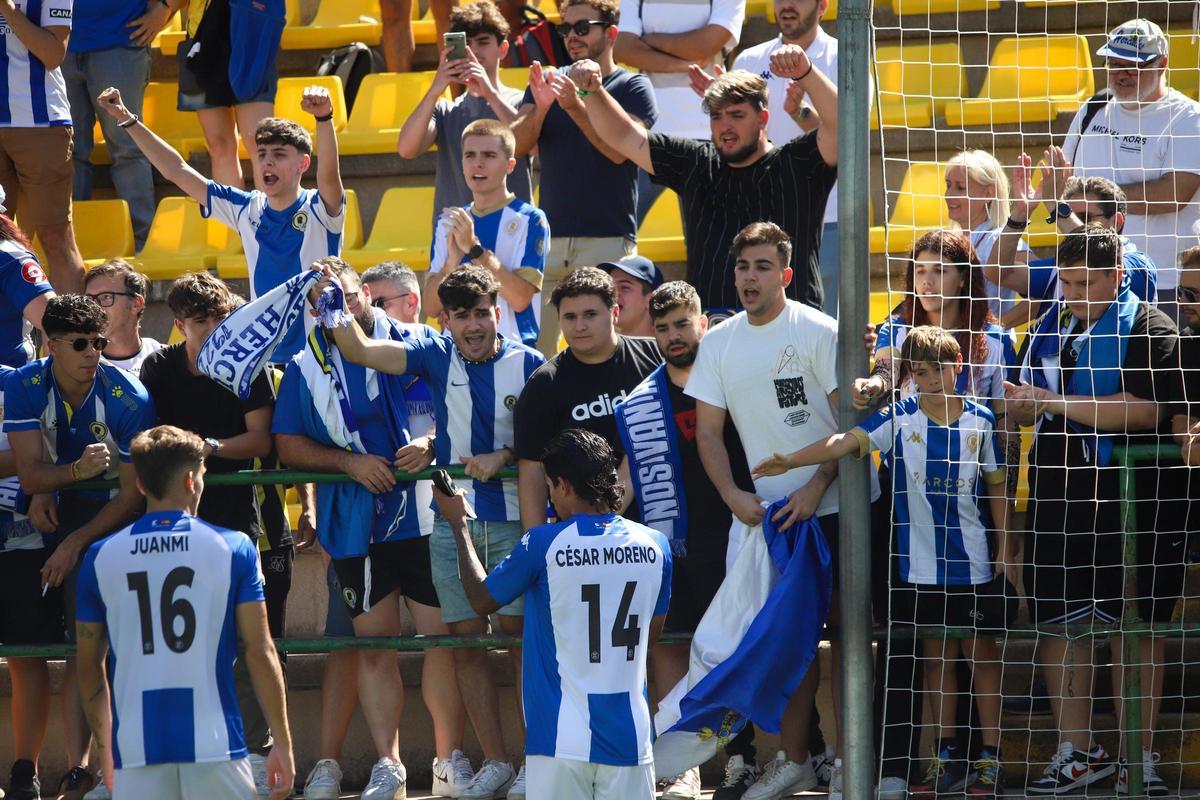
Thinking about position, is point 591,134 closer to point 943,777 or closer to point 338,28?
point 943,777

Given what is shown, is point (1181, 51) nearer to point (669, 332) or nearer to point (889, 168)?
point (889, 168)

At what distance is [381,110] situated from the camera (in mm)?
10039

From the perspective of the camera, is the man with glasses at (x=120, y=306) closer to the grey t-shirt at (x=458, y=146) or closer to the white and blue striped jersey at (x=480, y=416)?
the white and blue striped jersey at (x=480, y=416)

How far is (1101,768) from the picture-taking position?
18.0ft

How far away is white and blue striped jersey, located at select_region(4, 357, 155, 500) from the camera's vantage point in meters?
5.86

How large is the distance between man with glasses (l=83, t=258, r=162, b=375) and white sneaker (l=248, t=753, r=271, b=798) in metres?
1.66

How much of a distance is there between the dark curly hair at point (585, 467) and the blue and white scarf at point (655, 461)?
2.41ft

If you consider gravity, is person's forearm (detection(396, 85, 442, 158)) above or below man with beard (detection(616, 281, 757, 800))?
above

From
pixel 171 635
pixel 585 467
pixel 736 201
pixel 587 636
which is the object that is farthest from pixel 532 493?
pixel 736 201

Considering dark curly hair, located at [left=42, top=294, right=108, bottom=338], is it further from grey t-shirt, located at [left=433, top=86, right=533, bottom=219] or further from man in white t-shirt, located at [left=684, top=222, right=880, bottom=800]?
grey t-shirt, located at [left=433, top=86, right=533, bottom=219]

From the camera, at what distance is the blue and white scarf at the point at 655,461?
575 centimetres

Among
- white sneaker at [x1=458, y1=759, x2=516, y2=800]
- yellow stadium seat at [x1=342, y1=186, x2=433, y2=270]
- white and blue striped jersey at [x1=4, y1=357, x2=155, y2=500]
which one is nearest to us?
white sneaker at [x1=458, y1=759, x2=516, y2=800]

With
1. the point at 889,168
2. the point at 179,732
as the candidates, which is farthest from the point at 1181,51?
the point at 179,732

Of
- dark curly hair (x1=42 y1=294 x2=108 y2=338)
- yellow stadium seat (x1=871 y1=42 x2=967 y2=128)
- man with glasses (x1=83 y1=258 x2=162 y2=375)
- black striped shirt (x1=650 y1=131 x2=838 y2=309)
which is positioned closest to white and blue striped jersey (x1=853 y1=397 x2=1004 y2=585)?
black striped shirt (x1=650 y1=131 x2=838 y2=309)
